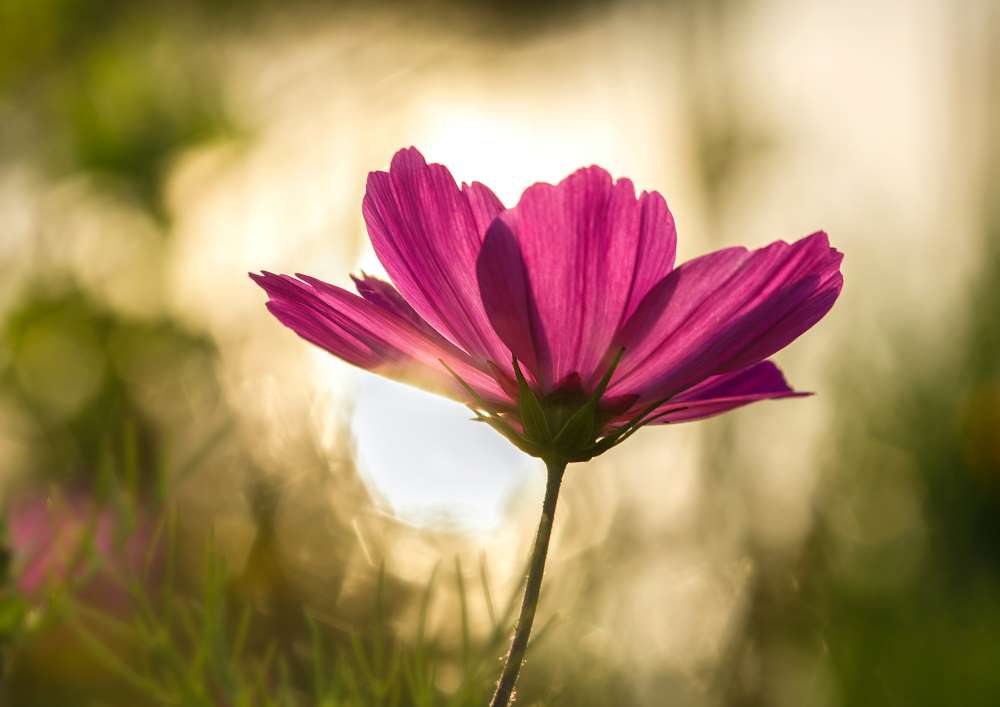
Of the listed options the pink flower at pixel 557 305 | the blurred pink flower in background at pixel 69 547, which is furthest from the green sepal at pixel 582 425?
the blurred pink flower in background at pixel 69 547

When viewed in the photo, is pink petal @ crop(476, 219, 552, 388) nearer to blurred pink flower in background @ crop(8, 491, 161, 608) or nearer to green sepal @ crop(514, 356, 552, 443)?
green sepal @ crop(514, 356, 552, 443)

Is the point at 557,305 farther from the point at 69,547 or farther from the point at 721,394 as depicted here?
the point at 69,547

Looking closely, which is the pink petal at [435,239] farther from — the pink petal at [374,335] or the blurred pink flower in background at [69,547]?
the blurred pink flower in background at [69,547]

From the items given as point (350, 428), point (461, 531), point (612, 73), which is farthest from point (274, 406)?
point (612, 73)

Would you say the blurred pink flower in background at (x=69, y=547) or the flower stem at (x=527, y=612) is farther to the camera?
the blurred pink flower in background at (x=69, y=547)

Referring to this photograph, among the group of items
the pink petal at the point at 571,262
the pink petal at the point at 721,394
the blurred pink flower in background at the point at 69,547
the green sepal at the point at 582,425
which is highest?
the pink petal at the point at 571,262

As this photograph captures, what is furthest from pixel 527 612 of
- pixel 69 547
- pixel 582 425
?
pixel 69 547

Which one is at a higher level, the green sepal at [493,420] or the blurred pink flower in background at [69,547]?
the green sepal at [493,420]

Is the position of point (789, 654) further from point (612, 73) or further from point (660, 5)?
point (660, 5)
